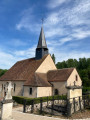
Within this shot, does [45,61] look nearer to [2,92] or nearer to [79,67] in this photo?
[2,92]

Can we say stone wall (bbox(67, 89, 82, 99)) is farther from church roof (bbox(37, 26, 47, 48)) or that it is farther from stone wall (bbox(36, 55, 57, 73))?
church roof (bbox(37, 26, 47, 48))

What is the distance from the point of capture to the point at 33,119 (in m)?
10.2

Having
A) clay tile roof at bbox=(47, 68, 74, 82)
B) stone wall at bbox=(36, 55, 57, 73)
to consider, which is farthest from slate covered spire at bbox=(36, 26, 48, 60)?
clay tile roof at bbox=(47, 68, 74, 82)

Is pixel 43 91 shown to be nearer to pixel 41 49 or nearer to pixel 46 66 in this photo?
pixel 46 66

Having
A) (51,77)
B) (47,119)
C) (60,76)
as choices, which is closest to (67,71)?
(60,76)

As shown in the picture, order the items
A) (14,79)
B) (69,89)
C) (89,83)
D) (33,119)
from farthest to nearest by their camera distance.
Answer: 1. (89,83)
2. (14,79)
3. (69,89)
4. (33,119)

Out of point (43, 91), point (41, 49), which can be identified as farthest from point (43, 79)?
point (41, 49)

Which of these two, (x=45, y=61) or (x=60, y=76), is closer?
(x=60, y=76)

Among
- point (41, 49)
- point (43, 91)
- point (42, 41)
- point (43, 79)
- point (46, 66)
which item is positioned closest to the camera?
point (43, 91)

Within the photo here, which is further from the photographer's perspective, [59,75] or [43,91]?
[59,75]

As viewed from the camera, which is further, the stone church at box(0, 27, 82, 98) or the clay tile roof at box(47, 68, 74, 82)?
the clay tile roof at box(47, 68, 74, 82)

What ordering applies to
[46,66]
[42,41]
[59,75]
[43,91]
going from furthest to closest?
1. [42,41]
2. [46,66]
3. [59,75]
4. [43,91]

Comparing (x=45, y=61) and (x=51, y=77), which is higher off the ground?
(x=45, y=61)

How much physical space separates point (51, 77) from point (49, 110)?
36.9ft
